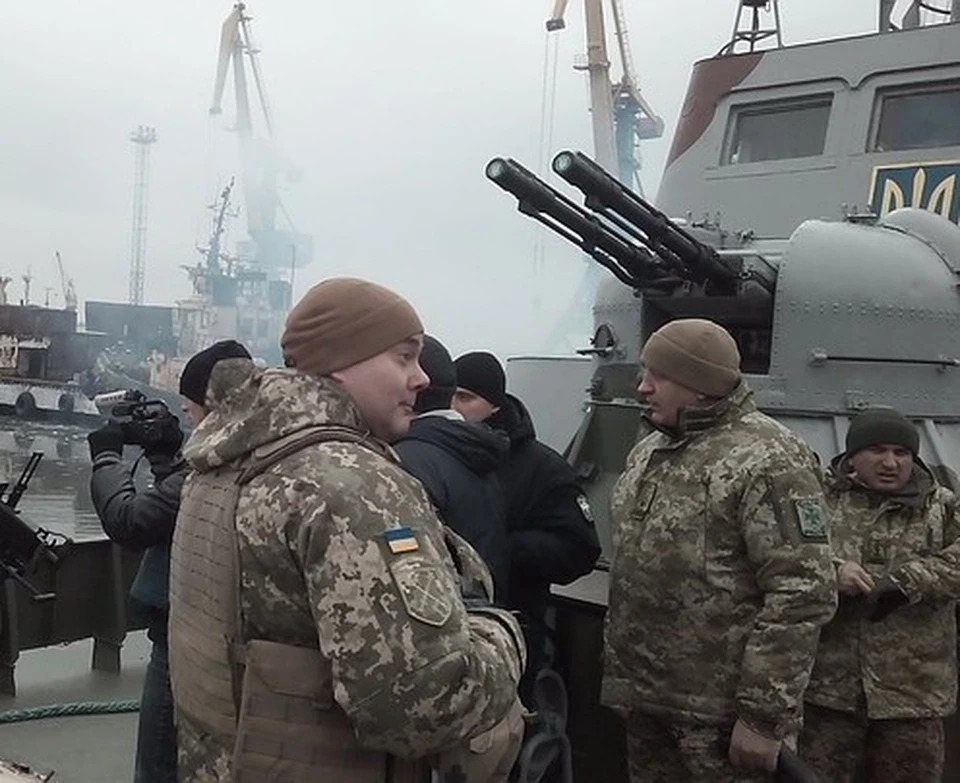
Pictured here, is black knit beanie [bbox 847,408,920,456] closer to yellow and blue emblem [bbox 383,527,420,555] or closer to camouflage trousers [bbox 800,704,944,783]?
camouflage trousers [bbox 800,704,944,783]

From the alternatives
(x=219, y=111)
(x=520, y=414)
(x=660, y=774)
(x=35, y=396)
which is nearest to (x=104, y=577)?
(x=520, y=414)

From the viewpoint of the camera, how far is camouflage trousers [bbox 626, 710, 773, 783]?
9.25 feet

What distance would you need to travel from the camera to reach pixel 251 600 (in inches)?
69.1

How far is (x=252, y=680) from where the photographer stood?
1738mm

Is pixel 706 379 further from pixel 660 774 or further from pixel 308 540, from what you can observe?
pixel 308 540

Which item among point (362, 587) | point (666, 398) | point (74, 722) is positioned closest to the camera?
point (362, 587)

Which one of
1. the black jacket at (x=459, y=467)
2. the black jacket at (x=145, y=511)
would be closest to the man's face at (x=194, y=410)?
the black jacket at (x=145, y=511)

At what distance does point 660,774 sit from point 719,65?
506cm

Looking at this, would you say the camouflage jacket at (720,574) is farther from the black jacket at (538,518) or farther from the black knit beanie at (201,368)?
the black knit beanie at (201,368)

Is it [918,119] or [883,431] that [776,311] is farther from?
[918,119]

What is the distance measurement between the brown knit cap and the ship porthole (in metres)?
24.4

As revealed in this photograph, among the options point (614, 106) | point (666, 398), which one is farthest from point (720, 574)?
point (614, 106)

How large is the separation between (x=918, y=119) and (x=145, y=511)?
480 cm

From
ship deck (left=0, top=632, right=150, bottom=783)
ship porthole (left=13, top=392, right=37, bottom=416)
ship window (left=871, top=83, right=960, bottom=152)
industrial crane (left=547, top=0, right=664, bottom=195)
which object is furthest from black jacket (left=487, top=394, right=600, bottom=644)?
industrial crane (left=547, top=0, right=664, bottom=195)
